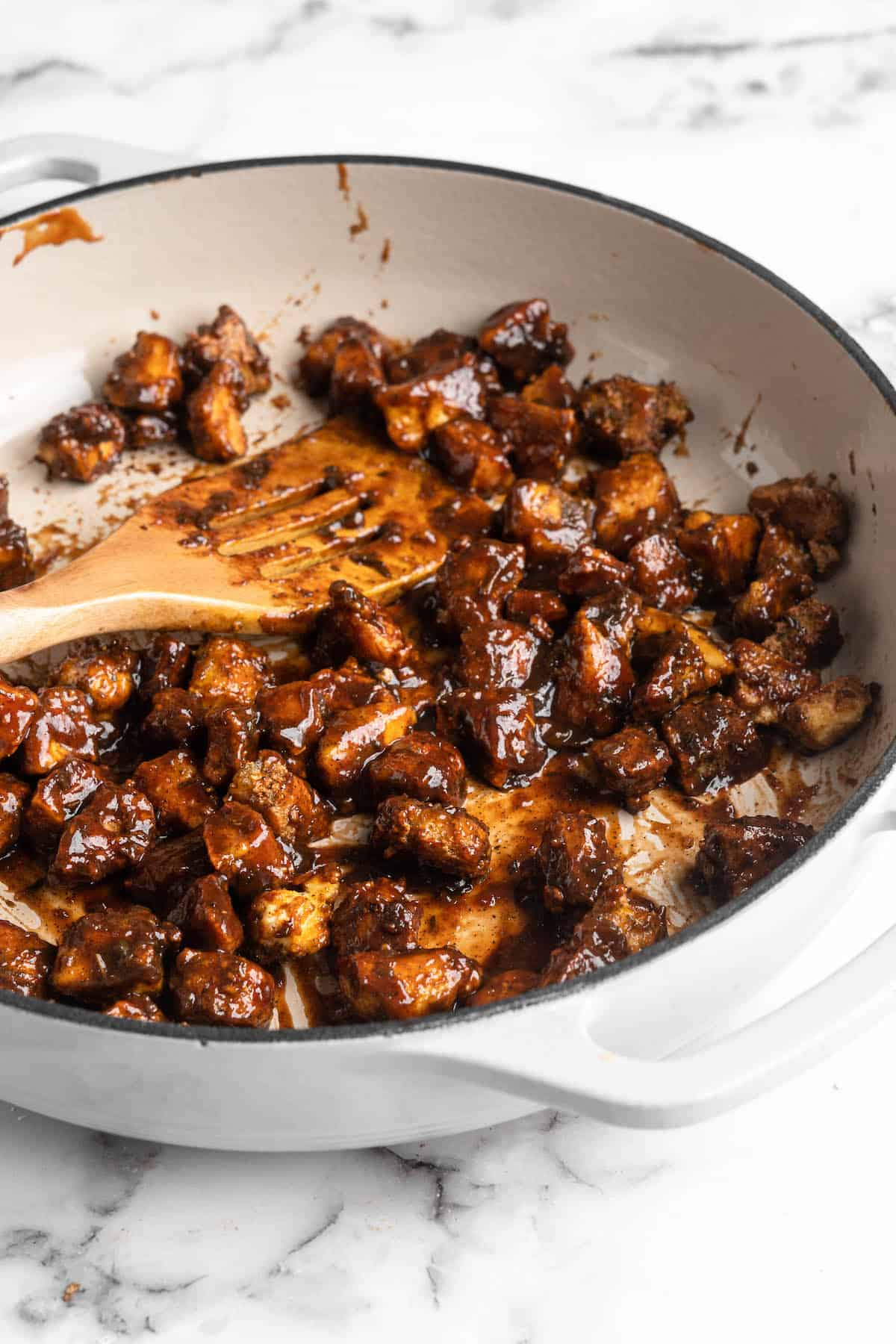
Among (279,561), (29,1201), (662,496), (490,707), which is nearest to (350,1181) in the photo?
(29,1201)

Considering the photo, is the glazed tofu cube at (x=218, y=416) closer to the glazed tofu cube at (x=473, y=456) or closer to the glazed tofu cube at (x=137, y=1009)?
the glazed tofu cube at (x=473, y=456)

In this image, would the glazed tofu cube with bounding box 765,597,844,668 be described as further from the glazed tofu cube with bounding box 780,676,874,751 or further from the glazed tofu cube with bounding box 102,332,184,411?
the glazed tofu cube with bounding box 102,332,184,411

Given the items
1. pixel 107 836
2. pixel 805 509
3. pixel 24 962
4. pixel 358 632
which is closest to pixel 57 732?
pixel 107 836

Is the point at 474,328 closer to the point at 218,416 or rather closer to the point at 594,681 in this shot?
the point at 218,416

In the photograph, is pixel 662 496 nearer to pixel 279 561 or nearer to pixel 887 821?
pixel 279 561

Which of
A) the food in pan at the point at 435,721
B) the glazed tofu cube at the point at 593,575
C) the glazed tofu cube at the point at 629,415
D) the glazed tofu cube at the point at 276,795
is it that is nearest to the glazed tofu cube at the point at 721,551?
the food in pan at the point at 435,721

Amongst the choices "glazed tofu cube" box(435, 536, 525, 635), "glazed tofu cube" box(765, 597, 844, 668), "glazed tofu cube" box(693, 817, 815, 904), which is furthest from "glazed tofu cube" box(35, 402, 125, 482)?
"glazed tofu cube" box(693, 817, 815, 904)
